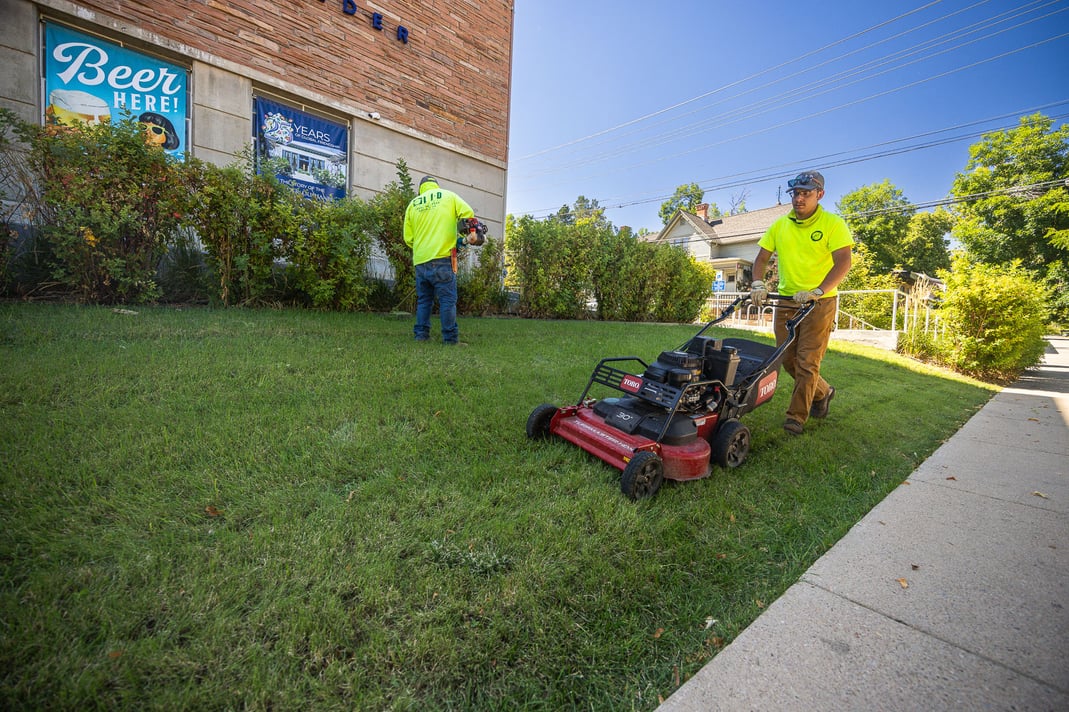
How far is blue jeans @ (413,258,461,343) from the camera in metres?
5.56

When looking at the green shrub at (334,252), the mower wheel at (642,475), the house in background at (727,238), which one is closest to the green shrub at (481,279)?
the green shrub at (334,252)

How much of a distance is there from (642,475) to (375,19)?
10.8 meters

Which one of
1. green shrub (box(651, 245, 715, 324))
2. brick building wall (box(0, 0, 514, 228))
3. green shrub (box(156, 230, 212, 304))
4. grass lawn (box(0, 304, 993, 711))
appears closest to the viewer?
grass lawn (box(0, 304, 993, 711))

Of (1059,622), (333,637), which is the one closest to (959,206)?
(1059,622)

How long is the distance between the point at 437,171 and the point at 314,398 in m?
8.95

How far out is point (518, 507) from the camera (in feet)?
7.34

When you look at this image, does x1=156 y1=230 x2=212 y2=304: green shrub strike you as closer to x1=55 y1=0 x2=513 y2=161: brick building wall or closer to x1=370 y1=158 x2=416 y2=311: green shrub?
x1=370 y1=158 x2=416 y2=311: green shrub

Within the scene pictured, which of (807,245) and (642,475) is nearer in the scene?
(642,475)

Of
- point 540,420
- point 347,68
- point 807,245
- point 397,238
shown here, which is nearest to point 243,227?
point 397,238

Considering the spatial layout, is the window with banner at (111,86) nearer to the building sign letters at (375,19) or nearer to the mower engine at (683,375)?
the building sign letters at (375,19)

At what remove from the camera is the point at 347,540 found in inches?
72.8

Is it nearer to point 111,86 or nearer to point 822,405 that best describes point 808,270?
point 822,405

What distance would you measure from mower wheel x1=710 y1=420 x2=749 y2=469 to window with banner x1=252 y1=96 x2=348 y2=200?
8167 millimetres

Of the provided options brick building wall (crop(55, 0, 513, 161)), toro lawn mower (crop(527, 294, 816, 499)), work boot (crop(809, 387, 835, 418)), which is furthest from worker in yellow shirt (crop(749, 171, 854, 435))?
brick building wall (crop(55, 0, 513, 161))
